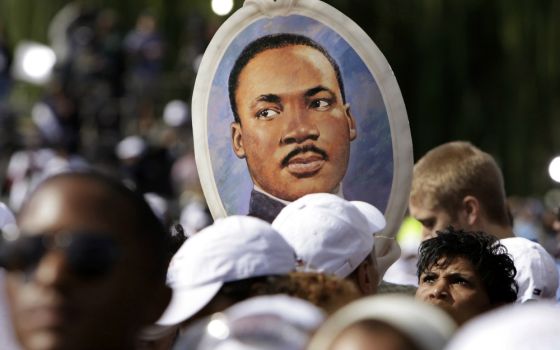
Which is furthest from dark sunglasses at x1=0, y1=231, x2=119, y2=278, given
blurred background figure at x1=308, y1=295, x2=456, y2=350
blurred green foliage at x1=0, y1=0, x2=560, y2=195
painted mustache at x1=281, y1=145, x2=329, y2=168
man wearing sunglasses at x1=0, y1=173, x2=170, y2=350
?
blurred green foliage at x1=0, y1=0, x2=560, y2=195

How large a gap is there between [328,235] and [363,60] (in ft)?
3.17

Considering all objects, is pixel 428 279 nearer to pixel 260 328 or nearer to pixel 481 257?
pixel 481 257

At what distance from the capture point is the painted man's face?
4656mm

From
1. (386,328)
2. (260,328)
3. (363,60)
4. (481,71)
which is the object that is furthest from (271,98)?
(481,71)

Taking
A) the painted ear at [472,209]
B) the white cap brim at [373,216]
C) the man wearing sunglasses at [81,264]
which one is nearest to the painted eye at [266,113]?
the white cap brim at [373,216]

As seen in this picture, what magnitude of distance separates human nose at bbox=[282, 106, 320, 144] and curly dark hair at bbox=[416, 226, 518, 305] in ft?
→ 1.50

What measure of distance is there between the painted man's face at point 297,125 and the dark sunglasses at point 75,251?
6.41 ft

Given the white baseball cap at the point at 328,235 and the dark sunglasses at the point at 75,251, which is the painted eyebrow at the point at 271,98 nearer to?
the white baseball cap at the point at 328,235

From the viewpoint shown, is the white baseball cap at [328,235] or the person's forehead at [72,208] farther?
the white baseball cap at [328,235]

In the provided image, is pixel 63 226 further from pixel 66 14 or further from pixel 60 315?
pixel 66 14

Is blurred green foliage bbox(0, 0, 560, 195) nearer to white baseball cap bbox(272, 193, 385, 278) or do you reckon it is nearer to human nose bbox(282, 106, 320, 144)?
human nose bbox(282, 106, 320, 144)

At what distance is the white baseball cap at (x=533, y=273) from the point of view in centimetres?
494

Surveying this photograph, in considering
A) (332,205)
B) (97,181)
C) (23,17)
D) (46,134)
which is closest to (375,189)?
(332,205)

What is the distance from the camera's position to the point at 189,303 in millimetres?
3389
